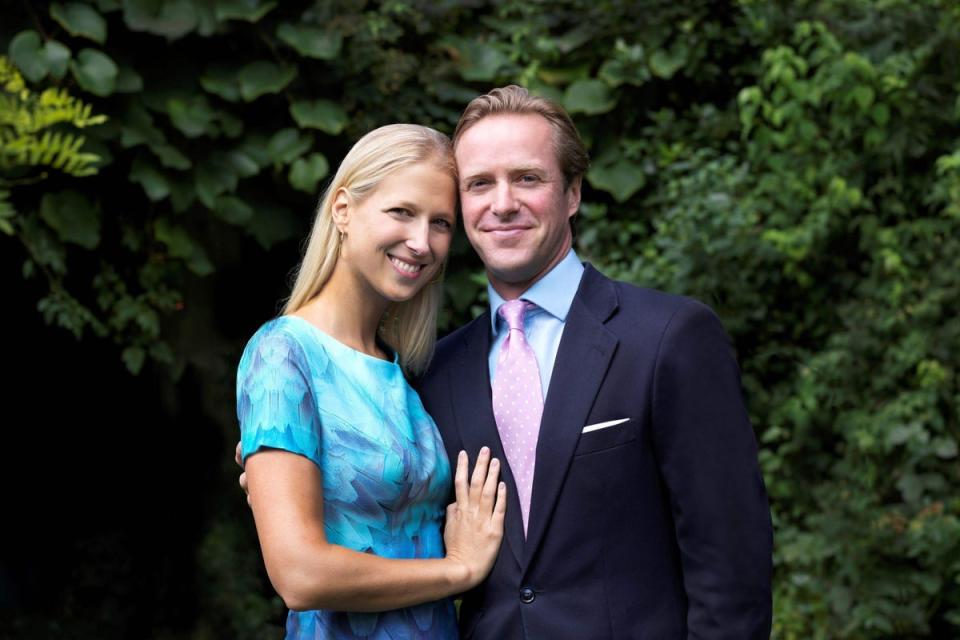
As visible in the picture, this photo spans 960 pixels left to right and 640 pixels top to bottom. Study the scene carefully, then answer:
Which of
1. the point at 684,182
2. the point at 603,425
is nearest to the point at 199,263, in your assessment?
the point at 684,182

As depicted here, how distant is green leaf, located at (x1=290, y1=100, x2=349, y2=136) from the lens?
14.4 feet

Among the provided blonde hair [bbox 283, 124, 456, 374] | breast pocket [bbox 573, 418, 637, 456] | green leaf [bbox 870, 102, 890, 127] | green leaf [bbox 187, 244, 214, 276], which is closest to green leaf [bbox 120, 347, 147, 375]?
green leaf [bbox 187, 244, 214, 276]

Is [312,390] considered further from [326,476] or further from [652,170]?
[652,170]

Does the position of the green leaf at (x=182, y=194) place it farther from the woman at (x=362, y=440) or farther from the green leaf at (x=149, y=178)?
the woman at (x=362, y=440)

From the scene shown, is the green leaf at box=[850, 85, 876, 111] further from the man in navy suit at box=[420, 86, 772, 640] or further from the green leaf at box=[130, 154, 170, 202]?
the green leaf at box=[130, 154, 170, 202]

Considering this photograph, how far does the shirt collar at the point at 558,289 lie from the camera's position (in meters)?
2.35

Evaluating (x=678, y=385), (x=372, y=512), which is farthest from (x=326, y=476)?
(x=678, y=385)

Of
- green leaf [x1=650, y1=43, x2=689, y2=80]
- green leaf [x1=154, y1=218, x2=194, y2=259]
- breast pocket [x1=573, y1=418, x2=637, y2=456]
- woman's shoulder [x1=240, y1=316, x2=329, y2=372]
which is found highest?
green leaf [x1=650, y1=43, x2=689, y2=80]

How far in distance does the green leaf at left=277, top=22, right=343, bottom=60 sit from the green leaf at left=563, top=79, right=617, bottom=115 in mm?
882

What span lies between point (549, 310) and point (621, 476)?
14.7 inches

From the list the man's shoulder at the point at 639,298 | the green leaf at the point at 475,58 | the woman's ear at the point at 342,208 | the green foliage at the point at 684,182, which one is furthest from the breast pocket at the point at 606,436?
the green leaf at the point at 475,58

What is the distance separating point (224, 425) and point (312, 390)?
2.81 metres

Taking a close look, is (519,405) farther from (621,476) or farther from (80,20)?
(80,20)

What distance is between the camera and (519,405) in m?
2.29
